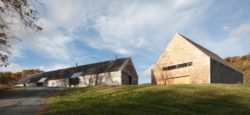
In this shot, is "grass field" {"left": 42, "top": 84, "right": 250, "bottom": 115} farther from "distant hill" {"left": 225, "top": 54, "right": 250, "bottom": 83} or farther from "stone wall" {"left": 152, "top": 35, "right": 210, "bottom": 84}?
"distant hill" {"left": 225, "top": 54, "right": 250, "bottom": 83}

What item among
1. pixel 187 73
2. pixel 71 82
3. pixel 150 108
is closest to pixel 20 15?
pixel 150 108

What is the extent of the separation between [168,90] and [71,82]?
37.6m

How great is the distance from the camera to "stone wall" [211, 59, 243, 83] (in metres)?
50.0

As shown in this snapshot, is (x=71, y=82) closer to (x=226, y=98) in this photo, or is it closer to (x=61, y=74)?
(x=61, y=74)

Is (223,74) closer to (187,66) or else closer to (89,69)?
(187,66)

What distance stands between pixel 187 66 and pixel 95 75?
17.7m

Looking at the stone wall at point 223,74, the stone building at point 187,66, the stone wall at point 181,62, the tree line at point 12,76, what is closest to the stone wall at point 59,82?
the stone building at point 187,66

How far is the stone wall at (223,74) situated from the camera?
1970 inches

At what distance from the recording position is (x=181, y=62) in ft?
170

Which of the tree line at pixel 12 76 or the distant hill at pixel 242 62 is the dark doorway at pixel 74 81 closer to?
the tree line at pixel 12 76

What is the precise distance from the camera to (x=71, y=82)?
66312 mm

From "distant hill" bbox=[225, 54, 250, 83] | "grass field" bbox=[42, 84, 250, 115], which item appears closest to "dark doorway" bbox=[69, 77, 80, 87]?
"grass field" bbox=[42, 84, 250, 115]

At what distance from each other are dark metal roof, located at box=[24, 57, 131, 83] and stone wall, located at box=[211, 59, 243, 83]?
1546cm

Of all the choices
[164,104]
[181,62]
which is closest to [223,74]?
[181,62]
